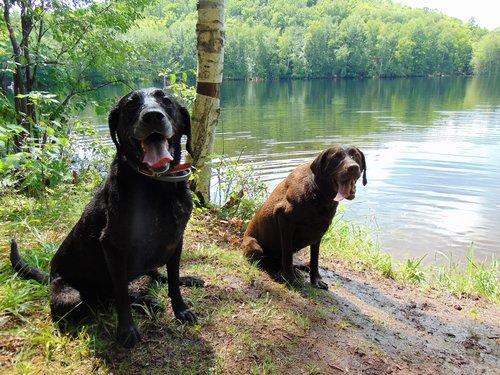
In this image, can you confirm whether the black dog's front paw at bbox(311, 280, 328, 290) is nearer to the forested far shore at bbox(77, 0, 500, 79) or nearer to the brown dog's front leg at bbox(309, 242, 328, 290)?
the brown dog's front leg at bbox(309, 242, 328, 290)

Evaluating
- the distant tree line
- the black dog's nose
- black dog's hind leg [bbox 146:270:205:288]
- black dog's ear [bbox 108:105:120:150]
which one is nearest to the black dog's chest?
black dog's ear [bbox 108:105:120:150]

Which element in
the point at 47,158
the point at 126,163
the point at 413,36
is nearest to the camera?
the point at 126,163

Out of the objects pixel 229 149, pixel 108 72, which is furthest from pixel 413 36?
pixel 108 72

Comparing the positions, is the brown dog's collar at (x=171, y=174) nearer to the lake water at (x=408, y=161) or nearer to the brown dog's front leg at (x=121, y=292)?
the brown dog's front leg at (x=121, y=292)

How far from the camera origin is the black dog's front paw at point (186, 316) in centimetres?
295

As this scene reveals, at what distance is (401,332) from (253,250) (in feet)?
5.93

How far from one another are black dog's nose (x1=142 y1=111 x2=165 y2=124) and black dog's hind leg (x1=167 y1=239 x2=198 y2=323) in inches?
42.9

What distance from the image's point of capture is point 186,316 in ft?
9.73

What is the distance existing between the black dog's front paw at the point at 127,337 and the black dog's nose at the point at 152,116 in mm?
1476

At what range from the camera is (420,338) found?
3443 mm

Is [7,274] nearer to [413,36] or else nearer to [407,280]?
[407,280]

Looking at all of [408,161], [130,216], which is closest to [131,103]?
[130,216]

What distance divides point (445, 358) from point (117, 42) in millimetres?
7149

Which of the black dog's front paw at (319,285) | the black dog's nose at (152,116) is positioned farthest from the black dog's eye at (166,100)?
the black dog's front paw at (319,285)
